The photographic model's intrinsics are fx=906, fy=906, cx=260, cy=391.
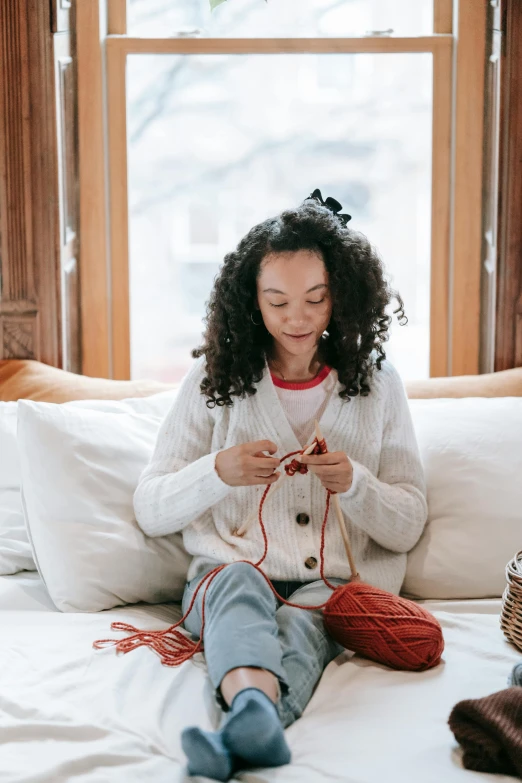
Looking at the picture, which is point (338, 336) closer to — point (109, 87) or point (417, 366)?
point (417, 366)

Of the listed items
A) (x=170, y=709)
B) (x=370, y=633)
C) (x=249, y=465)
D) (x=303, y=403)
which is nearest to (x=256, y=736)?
(x=170, y=709)

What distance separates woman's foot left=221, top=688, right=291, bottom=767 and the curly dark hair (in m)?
0.68

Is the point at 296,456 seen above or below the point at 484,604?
above

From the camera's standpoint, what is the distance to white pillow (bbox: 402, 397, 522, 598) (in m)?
1.68

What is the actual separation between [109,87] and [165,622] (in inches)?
55.4

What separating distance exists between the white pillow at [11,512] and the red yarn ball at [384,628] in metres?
0.65

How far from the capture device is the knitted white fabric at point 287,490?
1604 millimetres

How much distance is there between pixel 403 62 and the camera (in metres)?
2.32

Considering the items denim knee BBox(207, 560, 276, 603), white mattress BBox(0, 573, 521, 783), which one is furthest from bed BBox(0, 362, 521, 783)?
denim knee BBox(207, 560, 276, 603)

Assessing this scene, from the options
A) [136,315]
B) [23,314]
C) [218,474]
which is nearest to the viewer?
[218,474]

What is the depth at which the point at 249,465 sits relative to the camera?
5.01 ft

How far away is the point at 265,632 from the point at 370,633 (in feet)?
0.57

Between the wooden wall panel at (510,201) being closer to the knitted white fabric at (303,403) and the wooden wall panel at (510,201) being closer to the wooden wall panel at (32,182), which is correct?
the knitted white fabric at (303,403)

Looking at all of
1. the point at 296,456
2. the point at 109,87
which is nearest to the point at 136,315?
the point at 109,87
